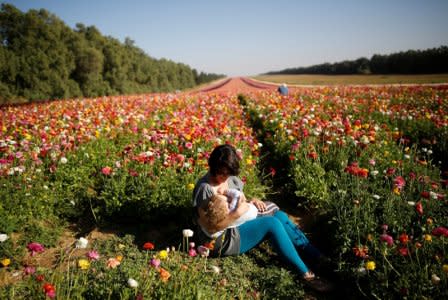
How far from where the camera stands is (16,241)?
10.1ft

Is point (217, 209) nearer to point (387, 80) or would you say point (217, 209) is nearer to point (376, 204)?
point (376, 204)

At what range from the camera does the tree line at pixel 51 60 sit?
18.6 m

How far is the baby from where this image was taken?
2473 millimetres

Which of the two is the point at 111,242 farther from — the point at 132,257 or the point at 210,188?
the point at 210,188

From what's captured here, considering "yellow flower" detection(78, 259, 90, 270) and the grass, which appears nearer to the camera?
"yellow flower" detection(78, 259, 90, 270)

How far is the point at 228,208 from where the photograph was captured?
2.59m

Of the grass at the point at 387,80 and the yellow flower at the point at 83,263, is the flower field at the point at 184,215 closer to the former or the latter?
the yellow flower at the point at 83,263

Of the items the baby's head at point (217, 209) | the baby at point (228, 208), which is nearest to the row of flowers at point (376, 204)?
the baby at point (228, 208)

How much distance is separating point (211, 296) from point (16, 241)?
244 centimetres

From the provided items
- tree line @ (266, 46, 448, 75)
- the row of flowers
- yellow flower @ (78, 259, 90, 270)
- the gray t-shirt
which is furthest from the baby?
tree line @ (266, 46, 448, 75)

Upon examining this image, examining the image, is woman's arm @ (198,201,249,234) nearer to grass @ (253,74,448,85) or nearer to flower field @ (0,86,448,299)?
flower field @ (0,86,448,299)

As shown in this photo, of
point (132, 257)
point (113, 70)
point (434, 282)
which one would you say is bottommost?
point (132, 257)

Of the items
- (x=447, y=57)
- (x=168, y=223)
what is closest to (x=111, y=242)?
(x=168, y=223)

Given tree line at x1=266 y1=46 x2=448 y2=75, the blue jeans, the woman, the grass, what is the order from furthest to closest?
tree line at x1=266 y1=46 x2=448 y2=75, the grass, the blue jeans, the woman
